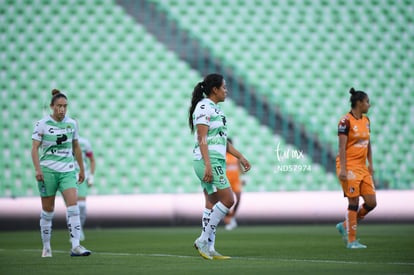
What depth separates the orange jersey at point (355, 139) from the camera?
10.1 metres

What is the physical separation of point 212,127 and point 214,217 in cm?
86

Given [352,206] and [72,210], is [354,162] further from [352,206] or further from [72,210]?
[72,210]

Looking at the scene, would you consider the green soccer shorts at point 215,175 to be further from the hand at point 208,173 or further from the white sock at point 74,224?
the white sock at point 74,224

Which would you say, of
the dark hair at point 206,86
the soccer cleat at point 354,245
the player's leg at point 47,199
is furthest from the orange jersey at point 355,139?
the player's leg at point 47,199

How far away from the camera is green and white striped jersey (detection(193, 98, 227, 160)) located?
27.4ft

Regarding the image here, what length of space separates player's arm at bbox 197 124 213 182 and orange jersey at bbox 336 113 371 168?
7.70 feet

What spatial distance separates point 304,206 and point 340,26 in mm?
5367

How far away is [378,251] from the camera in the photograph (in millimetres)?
9242

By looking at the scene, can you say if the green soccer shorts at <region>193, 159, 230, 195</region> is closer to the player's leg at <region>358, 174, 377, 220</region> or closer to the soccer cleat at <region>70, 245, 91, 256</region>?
the soccer cleat at <region>70, 245, 91, 256</region>

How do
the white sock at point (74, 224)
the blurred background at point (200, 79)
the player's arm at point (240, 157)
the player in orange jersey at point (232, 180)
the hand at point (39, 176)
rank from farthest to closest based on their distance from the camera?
the blurred background at point (200, 79) < the player in orange jersey at point (232, 180) < the white sock at point (74, 224) < the hand at point (39, 176) < the player's arm at point (240, 157)

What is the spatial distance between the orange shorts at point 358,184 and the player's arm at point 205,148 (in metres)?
2.42

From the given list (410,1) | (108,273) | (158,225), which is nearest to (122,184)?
(158,225)

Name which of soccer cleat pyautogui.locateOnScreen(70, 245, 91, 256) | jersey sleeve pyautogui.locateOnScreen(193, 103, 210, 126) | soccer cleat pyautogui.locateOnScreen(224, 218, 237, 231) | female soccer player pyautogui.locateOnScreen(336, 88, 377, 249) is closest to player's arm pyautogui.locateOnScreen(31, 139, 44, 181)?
soccer cleat pyautogui.locateOnScreen(70, 245, 91, 256)

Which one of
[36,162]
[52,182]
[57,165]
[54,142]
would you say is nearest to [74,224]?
[52,182]
